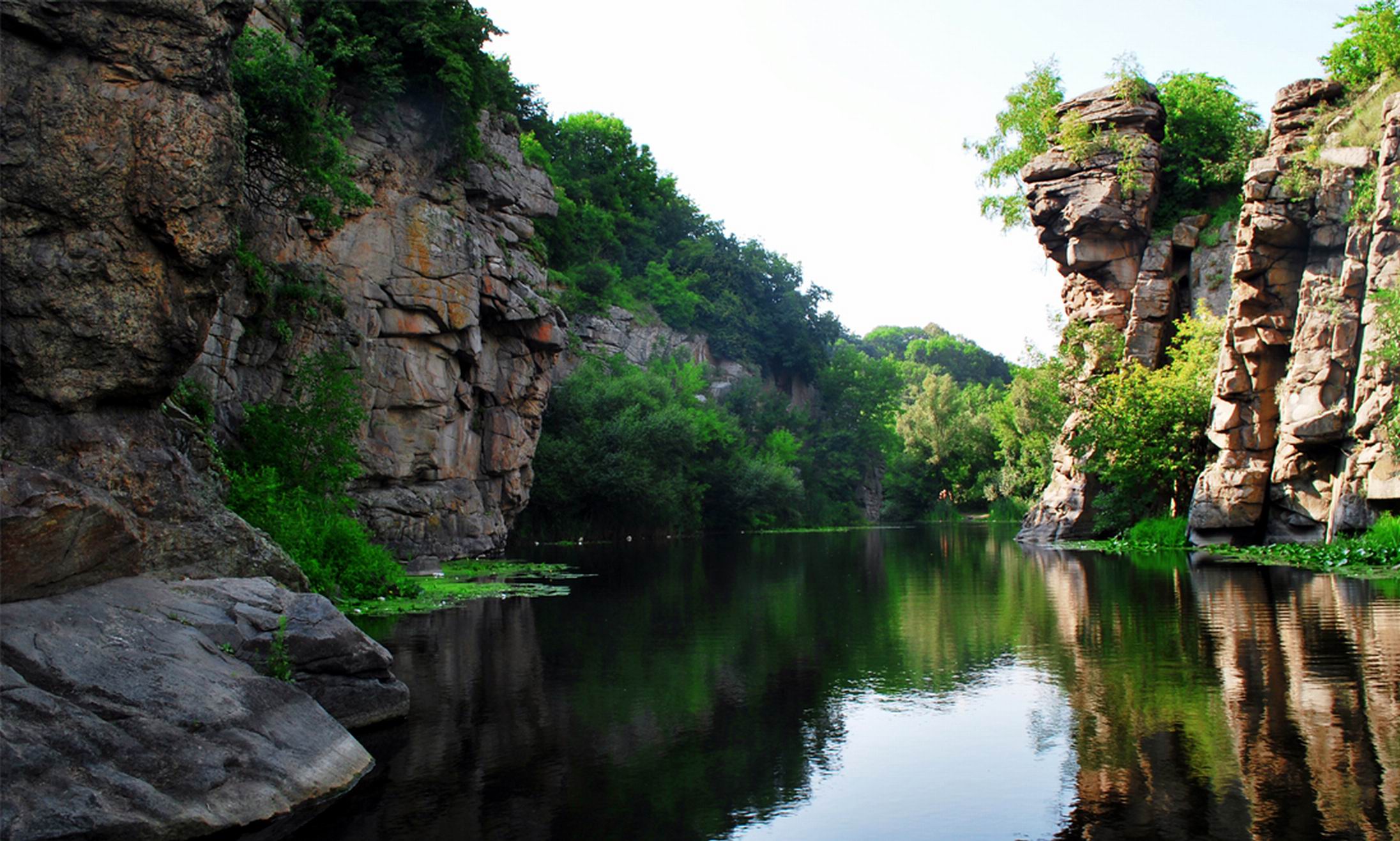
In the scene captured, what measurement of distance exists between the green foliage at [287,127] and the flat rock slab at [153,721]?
13.2 metres

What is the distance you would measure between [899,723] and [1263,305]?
28.5 meters

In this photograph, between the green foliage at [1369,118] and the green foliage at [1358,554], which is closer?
the green foliage at [1358,554]

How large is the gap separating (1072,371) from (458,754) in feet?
131

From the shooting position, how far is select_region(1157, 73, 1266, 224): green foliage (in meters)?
42.4

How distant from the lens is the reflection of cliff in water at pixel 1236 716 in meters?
6.57

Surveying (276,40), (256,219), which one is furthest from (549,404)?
(276,40)

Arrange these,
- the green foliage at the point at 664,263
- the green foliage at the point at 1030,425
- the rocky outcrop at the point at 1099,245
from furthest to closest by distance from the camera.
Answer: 1. the green foliage at the point at 664,263
2. the green foliage at the point at 1030,425
3. the rocky outcrop at the point at 1099,245

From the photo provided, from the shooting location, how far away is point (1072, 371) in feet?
145

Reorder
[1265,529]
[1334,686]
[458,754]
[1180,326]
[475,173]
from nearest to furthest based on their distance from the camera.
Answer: [458,754] < [1334,686] < [1265,529] < [475,173] < [1180,326]

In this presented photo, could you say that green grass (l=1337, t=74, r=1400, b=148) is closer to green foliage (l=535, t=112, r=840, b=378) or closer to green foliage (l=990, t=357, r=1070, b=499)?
green foliage (l=990, t=357, r=1070, b=499)

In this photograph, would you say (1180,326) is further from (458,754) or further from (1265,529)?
(458,754)

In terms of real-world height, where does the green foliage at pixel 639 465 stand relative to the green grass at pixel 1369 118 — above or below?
below

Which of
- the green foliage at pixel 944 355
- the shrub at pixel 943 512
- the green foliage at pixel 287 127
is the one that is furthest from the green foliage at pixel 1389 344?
the green foliage at pixel 944 355

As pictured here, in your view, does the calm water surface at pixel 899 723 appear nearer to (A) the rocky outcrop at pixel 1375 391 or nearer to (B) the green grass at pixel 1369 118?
(A) the rocky outcrop at pixel 1375 391
